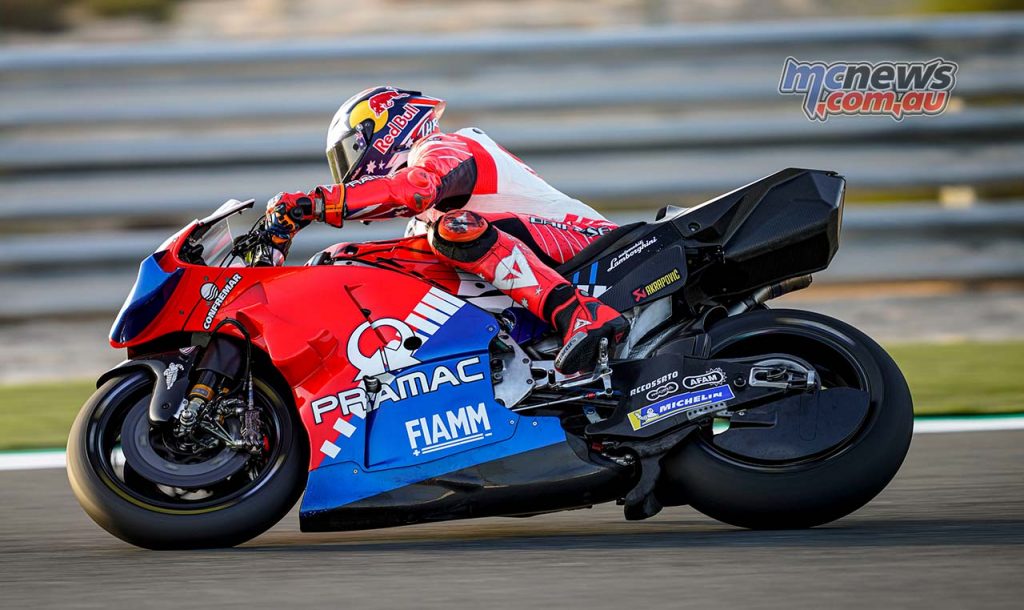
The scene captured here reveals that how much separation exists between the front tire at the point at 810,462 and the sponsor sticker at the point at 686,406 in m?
0.08

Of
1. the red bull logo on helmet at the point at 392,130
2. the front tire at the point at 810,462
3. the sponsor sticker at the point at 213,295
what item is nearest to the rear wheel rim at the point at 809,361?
the front tire at the point at 810,462

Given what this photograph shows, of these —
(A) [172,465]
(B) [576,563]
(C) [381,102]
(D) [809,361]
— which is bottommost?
(B) [576,563]

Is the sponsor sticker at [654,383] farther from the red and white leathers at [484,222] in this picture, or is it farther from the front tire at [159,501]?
the front tire at [159,501]

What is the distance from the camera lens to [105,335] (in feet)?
31.1

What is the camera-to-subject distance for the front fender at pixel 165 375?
438 cm

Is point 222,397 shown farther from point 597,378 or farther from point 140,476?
point 597,378

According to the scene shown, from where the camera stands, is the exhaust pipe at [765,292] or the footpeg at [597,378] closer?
the footpeg at [597,378]

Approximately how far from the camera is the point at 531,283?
446 centimetres

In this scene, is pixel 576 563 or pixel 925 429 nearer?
pixel 576 563

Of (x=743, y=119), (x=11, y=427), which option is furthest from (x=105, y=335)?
(x=743, y=119)

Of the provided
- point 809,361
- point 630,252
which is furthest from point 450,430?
point 809,361

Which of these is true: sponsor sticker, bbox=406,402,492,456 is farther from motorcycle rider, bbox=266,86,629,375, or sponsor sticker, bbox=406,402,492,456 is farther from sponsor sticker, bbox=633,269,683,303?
sponsor sticker, bbox=633,269,683,303

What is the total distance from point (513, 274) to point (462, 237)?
0.20 m

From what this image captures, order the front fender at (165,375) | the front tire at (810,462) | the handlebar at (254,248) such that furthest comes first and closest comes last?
the handlebar at (254,248)
the front fender at (165,375)
the front tire at (810,462)
